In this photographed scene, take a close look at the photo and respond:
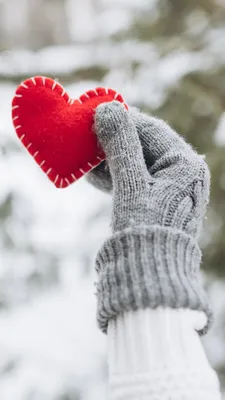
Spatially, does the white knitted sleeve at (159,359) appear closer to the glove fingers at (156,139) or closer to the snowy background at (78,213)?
the glove fingers at (156,139)

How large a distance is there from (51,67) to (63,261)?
49cm

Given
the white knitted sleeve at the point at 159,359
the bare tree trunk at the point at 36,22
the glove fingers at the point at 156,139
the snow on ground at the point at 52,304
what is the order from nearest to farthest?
1. the white knitted sleeve at the point at 159,359
2. the glove fingers at the point at 156,139
3. the snow on ground at the point at 52,304
4. the bare tree trunk at the point at 36,22

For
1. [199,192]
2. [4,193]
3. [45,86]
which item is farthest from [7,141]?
[199,192]

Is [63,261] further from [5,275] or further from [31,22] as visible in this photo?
[31,22]

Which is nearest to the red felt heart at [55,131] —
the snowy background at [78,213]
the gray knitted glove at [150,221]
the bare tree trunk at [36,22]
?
the gray knitted glove at [150,221]

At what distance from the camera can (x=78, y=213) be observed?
4.71ft

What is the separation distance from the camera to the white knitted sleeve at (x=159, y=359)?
0.49 m

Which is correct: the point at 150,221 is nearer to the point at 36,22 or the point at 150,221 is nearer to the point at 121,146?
the point at 121,146

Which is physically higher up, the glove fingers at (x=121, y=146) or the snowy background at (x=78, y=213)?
the snowy background at (x=78, y=213)

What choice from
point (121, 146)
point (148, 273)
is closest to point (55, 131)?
point (121, 146)

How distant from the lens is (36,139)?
65 cm

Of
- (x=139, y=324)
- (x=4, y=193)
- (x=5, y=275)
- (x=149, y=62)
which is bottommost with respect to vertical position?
(x=139, y=324)

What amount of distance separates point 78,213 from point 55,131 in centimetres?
79

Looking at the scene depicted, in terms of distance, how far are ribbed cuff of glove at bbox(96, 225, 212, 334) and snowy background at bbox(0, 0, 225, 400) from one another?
2.15 feet
